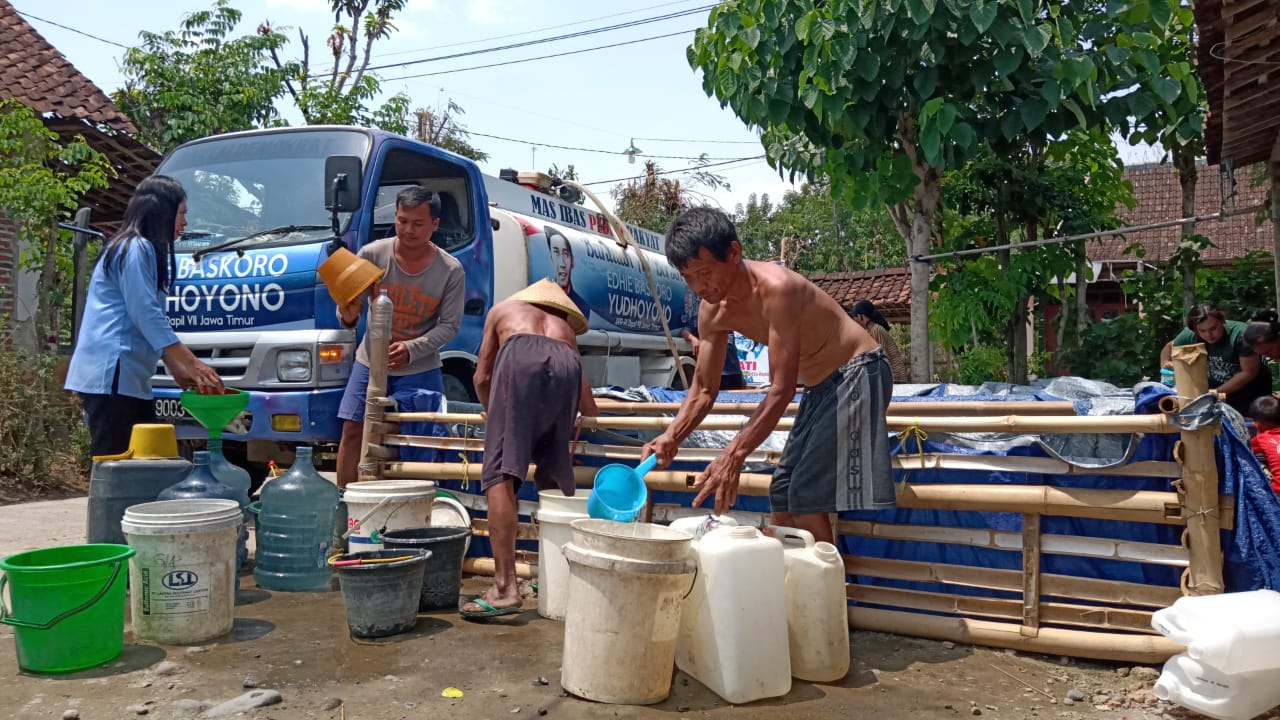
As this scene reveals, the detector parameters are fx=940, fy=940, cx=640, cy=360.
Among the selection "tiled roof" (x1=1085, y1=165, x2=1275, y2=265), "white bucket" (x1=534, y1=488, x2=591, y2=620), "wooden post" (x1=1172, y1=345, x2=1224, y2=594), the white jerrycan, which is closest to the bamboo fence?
"wooden post" (x1=1172, y1=345, x2=1224, y2=594)

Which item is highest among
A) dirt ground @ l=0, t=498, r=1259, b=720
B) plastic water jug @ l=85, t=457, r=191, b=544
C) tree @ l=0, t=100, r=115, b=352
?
tree @ l=0, t=100, r=115, b=352

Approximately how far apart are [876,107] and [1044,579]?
416cm

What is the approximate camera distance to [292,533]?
467 centimetres

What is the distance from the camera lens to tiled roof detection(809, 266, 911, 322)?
16484 millimetres

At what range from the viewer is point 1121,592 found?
3.46 meters

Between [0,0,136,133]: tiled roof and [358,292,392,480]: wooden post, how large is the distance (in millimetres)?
6648

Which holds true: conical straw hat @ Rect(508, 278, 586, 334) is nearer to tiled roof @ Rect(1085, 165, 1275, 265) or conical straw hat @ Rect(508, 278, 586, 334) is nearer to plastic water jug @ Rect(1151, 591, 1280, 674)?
plastic water jug @ Rect(1151, 591, 1280, 674)

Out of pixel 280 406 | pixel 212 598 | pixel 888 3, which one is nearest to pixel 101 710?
pixel 212 598

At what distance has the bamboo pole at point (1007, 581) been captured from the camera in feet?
11.3

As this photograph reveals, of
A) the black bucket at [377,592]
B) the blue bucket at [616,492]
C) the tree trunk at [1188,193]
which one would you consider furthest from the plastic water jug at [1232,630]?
the tree trunk at [1188,193]

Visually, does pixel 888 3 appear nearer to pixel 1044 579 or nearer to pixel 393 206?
pixel 393 206

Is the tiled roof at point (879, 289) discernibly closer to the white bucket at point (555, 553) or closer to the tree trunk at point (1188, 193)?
the tree trunk at point (1188, 193)

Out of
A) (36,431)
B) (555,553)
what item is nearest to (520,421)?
(555,553)

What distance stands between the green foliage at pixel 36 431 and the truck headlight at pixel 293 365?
14.0 feet
